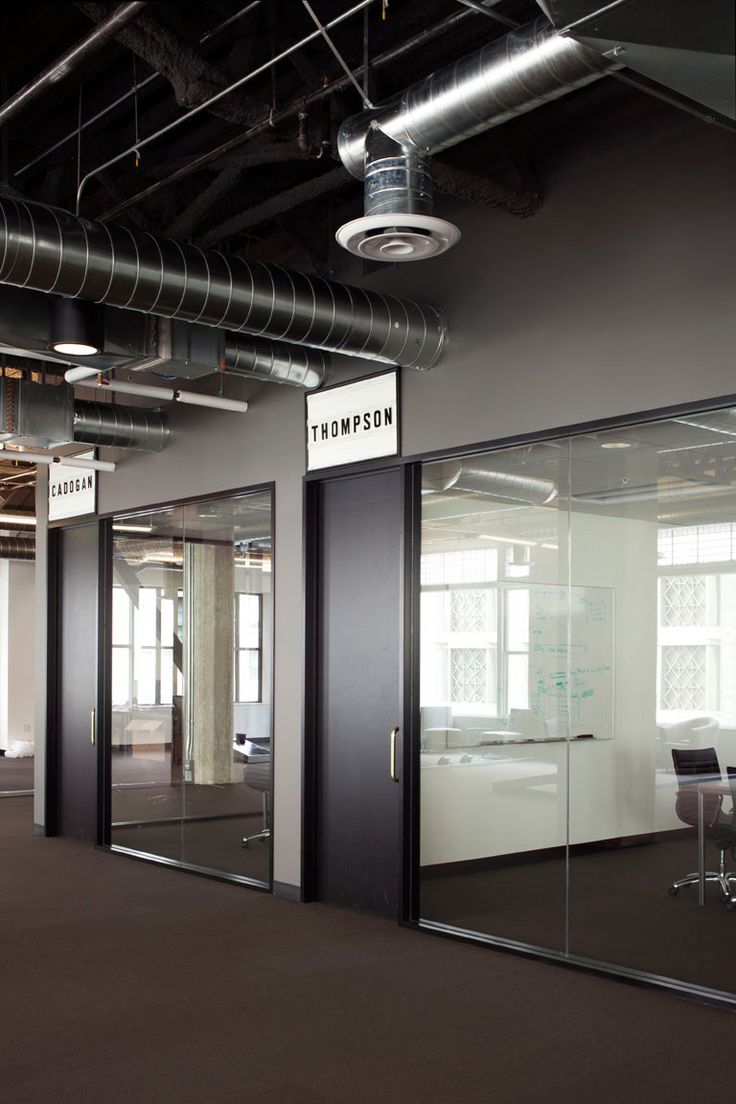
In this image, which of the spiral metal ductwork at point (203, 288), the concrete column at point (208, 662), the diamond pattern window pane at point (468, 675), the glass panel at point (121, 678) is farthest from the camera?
the glass panel at point (121, 678)

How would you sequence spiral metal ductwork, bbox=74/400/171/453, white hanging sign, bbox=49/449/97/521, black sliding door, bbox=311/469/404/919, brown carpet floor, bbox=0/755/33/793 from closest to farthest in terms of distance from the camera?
1. black sliding door, bbox=311/469/404/919
2. spiral metal ductwork, bbox=74/400/171/453
3. white hanging sign, bbox=49/449/97/521
4. brown carpet floor, bbox=0/755/33/793

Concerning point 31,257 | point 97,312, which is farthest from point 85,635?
point 31,257

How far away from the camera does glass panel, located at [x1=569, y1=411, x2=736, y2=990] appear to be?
466cm

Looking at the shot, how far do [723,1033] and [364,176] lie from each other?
363cm

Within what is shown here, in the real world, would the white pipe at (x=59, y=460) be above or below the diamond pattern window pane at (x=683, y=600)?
above

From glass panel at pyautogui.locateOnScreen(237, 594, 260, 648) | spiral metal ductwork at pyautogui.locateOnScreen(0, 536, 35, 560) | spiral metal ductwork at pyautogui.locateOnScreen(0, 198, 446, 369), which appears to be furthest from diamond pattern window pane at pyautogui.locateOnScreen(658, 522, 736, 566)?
spiral metal ductwork at pyautogui.locateOnScreen(0, 536, 35, 560)

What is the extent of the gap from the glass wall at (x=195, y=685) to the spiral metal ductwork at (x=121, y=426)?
1.83 ft

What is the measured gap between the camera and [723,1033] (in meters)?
4.31

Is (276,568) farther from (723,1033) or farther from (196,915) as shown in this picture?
(723,1033)

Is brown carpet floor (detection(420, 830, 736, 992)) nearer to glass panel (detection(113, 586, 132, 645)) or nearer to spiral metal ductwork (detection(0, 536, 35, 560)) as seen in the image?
glass panel (detection(113, 586, 132, 645))

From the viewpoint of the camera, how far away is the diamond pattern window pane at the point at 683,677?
471cm

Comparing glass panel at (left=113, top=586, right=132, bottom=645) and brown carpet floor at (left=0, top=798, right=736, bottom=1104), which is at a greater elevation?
glass panel at (left=113, top=586, right=132, bottom=645)

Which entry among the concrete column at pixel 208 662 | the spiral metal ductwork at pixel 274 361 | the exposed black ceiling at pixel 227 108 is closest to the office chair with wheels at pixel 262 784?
the concrete column at pixel 208 662

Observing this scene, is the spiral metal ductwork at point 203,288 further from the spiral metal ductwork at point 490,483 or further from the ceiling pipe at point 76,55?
the spiral metal ductwork at point 490,483
